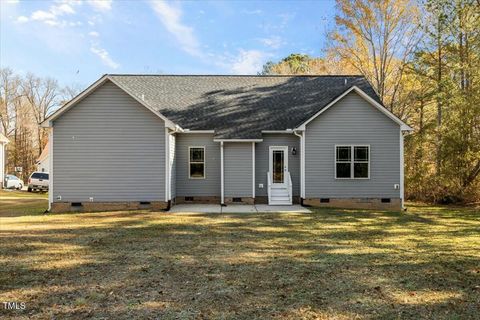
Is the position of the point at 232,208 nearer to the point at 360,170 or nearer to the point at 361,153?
the point at 360,170

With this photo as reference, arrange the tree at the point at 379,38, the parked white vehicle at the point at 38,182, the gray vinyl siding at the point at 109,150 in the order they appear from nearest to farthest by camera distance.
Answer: the gray vinyl siding at the point at 109,150, the tree at the point at 379,38, the parked white vehicle at the point at 38,182

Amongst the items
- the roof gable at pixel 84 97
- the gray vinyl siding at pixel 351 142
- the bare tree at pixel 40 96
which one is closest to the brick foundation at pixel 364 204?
the gray vinyl siding at pixel 351 142

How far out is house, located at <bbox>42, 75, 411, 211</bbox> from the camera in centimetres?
1416

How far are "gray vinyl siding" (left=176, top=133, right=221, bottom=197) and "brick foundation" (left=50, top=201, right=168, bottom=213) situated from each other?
1.97 meters

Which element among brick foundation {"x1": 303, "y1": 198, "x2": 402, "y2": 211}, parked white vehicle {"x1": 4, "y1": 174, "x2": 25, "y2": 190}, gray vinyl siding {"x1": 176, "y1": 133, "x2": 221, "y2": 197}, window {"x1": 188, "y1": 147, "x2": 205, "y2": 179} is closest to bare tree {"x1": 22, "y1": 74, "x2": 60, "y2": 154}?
parked white vehicle {"x1": 4, "y1": 174, "x2": 25, "y2": 190}

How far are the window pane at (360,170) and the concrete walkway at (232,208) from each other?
2.83 m

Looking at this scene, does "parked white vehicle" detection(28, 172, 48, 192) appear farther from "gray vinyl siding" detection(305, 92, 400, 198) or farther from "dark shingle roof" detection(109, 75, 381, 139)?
"gray vinyl siding" detection(305, 92, 400, 198)

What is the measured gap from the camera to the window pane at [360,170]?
15.2 meters

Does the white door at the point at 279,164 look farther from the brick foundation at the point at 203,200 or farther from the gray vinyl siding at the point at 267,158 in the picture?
the brick foundation at the point at 203,200

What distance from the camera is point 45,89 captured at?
174 feet

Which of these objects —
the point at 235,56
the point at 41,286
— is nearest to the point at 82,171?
the point at 41,286

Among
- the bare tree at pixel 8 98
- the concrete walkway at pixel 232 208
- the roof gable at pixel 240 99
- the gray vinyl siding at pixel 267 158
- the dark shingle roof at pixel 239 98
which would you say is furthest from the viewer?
the bare tree at pixel 8 98

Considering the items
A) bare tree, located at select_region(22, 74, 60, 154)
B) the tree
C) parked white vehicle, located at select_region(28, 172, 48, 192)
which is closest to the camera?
the tree

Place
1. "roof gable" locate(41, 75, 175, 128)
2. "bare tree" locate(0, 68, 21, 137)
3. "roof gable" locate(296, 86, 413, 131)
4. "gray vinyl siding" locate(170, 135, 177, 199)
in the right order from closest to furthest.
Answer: "roof gable" locate(41, 75, 175, 128), "roof gable" locate(296, 86, 413, 131), "gray vinyl siding" locate(170, 135, 177, 199), "bare tree" locate(0, 68, 21, 137)
